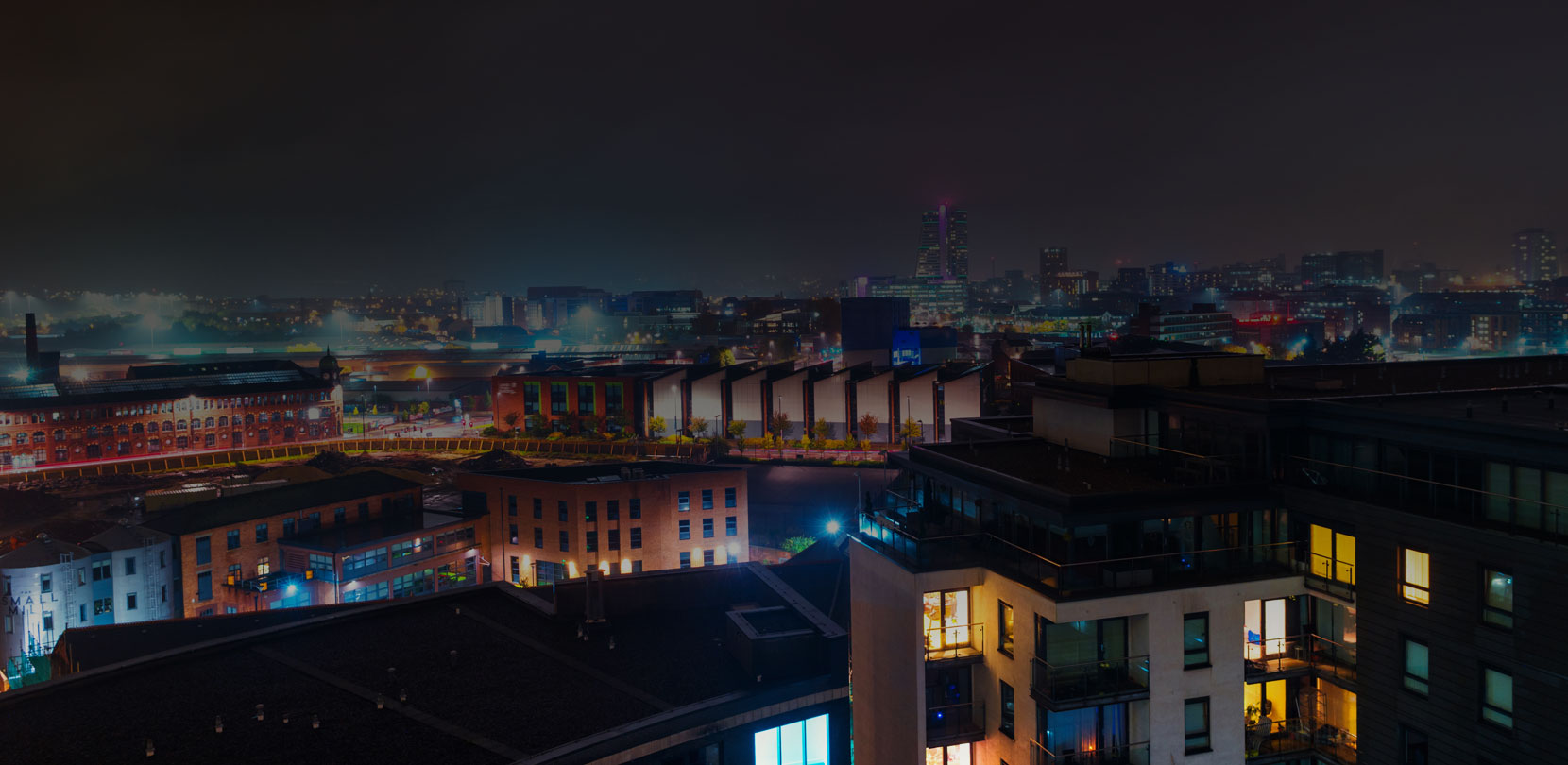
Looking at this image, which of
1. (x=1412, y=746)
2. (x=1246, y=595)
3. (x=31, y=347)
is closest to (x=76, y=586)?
(x=1246, y=595)

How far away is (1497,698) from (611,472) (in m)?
31.1

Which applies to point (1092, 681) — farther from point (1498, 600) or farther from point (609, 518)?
point (609, 518)

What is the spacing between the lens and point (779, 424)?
6625 cm

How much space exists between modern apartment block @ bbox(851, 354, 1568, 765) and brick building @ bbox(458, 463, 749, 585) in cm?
2133

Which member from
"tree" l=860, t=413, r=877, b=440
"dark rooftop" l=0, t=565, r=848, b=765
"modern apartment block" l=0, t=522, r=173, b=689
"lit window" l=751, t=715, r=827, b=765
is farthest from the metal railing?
"tree" l=860, t=413, r=877, b=440

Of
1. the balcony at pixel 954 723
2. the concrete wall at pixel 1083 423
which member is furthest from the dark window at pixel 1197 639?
the concrete wall at pixel 1083 423

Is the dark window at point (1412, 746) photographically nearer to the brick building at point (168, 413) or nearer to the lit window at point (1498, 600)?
the lit window at point (1498, 600)

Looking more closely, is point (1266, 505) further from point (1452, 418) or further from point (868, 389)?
point (868, 389)

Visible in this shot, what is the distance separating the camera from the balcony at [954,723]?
1291 centimetres

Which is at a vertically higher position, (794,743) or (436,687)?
(436,687)

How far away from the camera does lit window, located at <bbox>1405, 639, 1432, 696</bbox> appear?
10867 mm

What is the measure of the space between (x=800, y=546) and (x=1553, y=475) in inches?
1274

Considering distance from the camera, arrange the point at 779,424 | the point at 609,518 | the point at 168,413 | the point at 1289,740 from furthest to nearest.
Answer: the point at 168,413 → the point at 779,424 → the point at 609,518 → the point at 1289,740

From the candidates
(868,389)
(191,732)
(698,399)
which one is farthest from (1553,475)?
(698,399)
